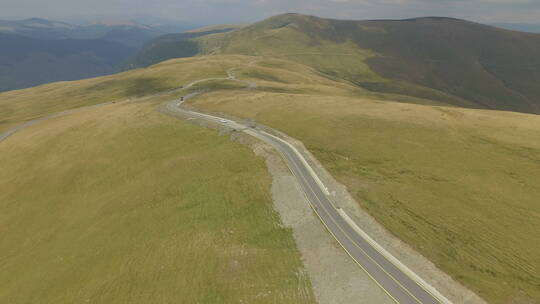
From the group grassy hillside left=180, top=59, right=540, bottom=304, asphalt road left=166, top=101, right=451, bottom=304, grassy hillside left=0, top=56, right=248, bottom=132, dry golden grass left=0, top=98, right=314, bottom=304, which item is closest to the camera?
asphalt road left=166, top=101, right=451, bottom=304

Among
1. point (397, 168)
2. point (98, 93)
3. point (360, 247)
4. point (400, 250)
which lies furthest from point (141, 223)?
point (98, 93)

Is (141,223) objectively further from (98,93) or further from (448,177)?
(98,93)

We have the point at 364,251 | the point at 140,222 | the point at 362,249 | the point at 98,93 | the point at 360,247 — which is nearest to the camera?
the point at 364,251

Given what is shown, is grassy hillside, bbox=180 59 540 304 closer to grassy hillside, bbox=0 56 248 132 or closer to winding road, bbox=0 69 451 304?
winding road, bbox=0 69 451 304

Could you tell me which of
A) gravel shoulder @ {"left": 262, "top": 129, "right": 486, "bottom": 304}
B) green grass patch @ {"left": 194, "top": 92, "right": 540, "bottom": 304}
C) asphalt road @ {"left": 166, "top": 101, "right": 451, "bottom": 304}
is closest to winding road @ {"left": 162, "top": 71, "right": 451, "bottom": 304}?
asphalt road @ {"left": 166, "top": 101, "right": 451, "bottom": 304}

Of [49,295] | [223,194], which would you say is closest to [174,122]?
[223,194]

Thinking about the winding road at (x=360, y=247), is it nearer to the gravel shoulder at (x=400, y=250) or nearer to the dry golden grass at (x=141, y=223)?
the gravel shoulder at (x=400, y=250)
